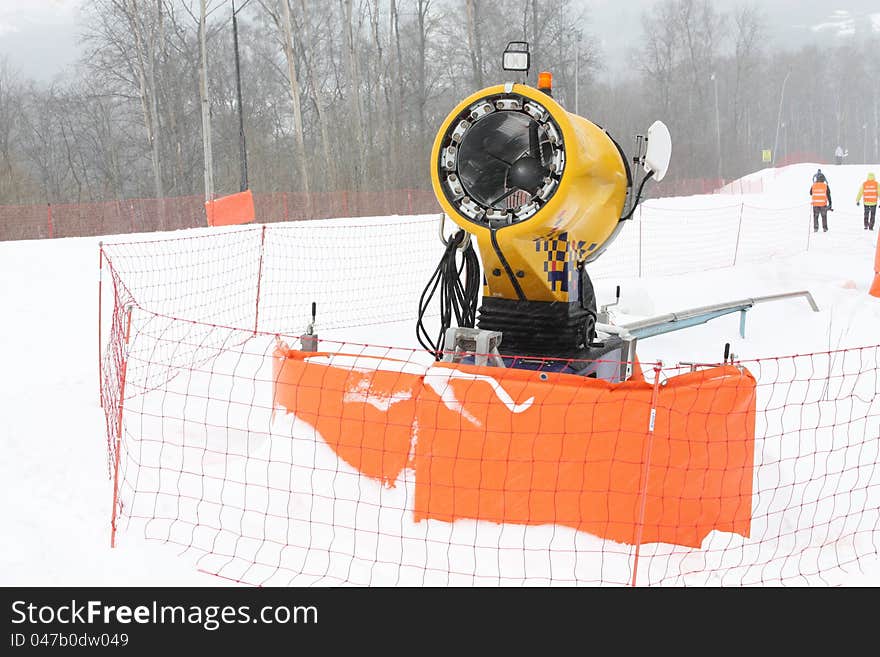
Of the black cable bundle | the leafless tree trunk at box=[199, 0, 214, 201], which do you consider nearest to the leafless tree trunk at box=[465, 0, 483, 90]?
the leafless tree trunk at box=[199, 0, 214, 201]

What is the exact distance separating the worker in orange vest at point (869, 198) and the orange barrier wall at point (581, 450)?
772 inches

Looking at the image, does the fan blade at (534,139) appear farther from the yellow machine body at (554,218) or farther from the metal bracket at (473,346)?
the metal bracket at (473,346)

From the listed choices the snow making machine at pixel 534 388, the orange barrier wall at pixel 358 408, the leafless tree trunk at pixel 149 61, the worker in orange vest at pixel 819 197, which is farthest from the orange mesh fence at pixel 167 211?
the snow making machine at pixel 534 388

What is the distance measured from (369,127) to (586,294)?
99.6ft

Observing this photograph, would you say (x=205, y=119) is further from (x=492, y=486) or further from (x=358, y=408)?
(x=492, y=486)

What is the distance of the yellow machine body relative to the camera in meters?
4.48

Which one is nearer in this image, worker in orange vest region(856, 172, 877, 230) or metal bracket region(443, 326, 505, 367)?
metal bracket region(443, 326, 505, 367)

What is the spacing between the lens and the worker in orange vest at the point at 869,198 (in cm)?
2116

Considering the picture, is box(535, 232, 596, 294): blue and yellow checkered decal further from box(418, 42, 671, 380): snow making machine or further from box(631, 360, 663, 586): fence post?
box(631, 360, 663, 586): fence post

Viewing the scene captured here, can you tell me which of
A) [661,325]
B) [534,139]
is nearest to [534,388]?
[534,139]

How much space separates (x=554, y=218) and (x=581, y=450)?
4.11 ft

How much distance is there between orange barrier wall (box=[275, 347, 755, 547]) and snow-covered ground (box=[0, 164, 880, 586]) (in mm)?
821

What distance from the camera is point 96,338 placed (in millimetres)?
8945

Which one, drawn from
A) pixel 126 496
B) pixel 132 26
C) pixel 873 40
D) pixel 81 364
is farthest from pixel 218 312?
→ pixel 873 40
